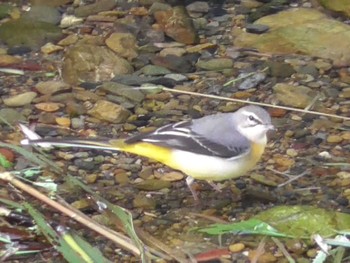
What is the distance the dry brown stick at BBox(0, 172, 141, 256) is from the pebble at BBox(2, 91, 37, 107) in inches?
53.2

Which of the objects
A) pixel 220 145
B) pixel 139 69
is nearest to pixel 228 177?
pixel 220 145

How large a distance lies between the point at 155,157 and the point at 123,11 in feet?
8.01

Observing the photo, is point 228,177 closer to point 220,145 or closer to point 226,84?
point 220,145

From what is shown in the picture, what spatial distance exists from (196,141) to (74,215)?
0.89 meters

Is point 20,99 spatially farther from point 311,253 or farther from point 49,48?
point 311,253

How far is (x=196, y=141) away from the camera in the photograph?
224 inches

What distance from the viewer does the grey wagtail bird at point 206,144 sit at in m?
5.64

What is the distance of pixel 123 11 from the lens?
7.91 meters


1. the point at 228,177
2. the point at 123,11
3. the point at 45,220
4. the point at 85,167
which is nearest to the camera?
the point at 45,220

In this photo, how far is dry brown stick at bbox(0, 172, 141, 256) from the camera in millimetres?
5023

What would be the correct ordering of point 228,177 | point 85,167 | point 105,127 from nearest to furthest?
point 228,177 → point 85,167 → point 105,127

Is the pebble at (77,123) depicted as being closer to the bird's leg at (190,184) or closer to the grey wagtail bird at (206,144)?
the grey wagtail bird at (206,144)

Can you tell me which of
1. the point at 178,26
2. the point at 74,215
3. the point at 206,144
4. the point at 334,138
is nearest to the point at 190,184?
the point at 206,144

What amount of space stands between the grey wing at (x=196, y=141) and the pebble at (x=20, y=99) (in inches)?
50.2
